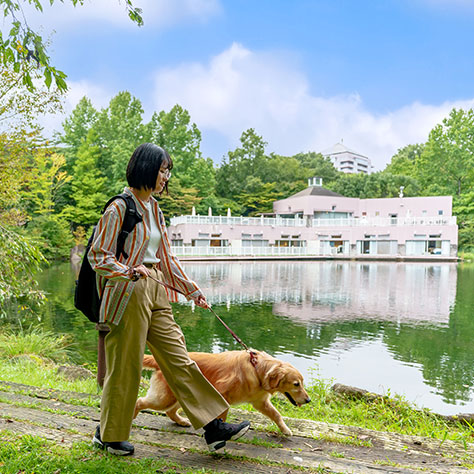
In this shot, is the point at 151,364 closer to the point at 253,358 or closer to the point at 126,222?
the point at 253,358

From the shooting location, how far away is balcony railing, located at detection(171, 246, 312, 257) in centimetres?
2845

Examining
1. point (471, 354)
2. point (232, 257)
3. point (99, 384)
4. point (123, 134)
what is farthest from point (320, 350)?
point (123, 134)

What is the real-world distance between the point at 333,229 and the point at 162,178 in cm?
3454

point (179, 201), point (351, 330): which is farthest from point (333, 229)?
point (351, 330)

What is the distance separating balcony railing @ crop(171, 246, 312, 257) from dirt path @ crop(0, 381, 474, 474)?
25284mm

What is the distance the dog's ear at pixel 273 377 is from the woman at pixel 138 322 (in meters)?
0.25

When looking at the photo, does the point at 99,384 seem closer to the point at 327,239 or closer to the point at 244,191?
the point at 327,239

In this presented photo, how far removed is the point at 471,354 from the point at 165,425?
628 centimetres

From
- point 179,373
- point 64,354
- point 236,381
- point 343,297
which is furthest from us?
point 343,297

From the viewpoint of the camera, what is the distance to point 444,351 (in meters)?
7.21

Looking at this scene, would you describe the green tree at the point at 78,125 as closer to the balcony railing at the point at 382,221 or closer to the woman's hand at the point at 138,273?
the balcony railing at the point at 382,221

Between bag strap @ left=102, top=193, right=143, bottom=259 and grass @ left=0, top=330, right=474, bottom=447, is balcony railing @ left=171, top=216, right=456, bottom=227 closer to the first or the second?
grass @ left=0, top=330, right=474, bottom=447

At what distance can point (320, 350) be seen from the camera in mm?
7250

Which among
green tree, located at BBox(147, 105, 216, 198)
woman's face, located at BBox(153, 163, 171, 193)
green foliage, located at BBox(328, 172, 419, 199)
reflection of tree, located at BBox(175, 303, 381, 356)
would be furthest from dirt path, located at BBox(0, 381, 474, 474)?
green foliage, located at BBox(328, 172, 419, 199)
